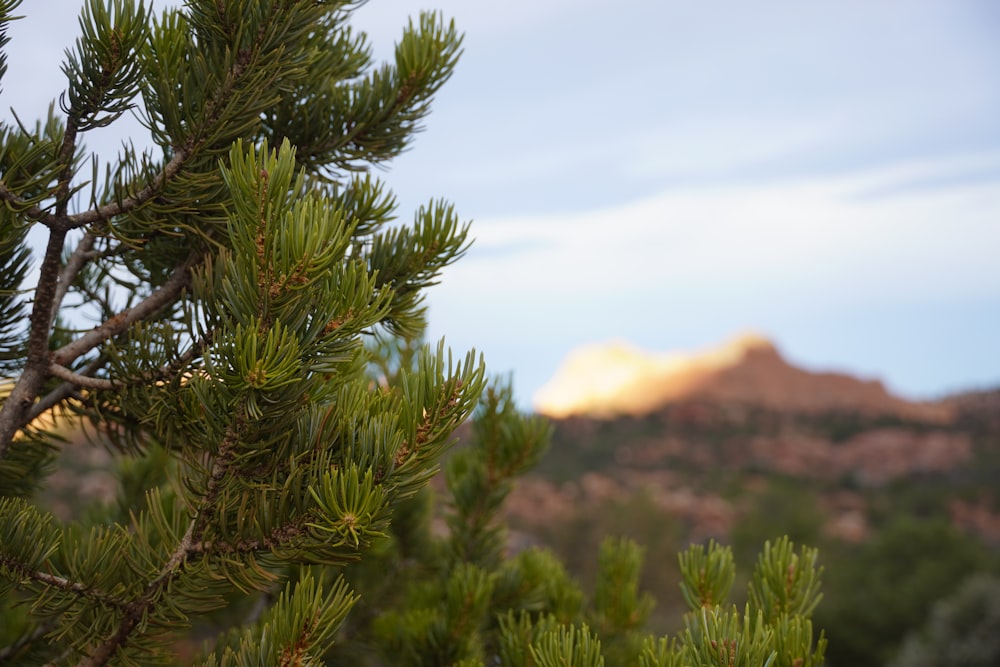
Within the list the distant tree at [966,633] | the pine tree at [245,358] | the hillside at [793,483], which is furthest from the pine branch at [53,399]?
the distant tree at [966,633]

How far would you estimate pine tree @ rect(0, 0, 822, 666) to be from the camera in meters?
1.91

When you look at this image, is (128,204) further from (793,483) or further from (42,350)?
(793,483)

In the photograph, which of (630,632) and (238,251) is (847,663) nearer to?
(630,632)

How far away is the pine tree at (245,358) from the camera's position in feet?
6.28

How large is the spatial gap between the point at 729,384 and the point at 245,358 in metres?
105

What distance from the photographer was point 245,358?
5.87 feet

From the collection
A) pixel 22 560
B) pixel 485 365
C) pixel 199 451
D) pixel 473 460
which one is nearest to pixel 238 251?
pixel 485 365

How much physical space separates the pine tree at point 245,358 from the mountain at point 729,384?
88995mm

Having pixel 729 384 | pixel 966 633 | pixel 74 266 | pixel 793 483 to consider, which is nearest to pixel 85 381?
pixel 74 266

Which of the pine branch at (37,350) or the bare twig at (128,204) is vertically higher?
the bare twig at (128,204)

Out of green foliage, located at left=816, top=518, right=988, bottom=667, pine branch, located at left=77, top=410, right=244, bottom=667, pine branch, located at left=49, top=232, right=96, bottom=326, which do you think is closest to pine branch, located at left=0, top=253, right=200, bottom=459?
pine branch, located at left=49, top=232, right=96, bottom=326

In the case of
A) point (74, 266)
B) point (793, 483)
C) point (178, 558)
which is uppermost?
point (74, 266)

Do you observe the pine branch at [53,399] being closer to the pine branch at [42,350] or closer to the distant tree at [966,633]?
Answer: the pine branch at [42,350]

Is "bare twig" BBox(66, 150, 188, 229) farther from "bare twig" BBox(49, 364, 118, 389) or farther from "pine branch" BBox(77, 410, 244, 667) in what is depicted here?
"pine branch" BBox(77, 410, 244, 667)
